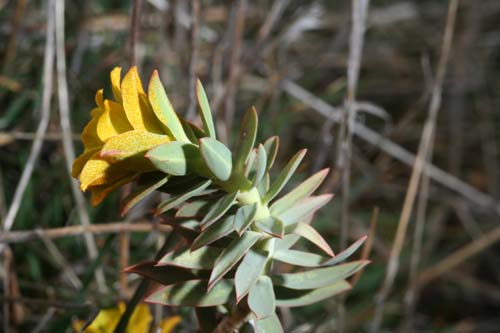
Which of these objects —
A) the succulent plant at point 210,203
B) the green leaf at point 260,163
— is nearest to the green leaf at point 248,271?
the succulent plant at point 210,203

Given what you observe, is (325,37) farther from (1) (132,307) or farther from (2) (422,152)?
(1) (132,307)

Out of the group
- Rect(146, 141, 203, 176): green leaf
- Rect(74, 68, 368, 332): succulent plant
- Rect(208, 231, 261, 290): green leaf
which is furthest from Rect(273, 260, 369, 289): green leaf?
Rect(146, 141, 203, 176): green leaf

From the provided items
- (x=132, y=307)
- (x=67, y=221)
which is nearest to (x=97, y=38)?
(x=67, y=221)

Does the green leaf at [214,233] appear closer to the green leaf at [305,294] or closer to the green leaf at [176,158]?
the green leaf at [176,158]

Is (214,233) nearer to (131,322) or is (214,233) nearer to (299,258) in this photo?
(299,258)

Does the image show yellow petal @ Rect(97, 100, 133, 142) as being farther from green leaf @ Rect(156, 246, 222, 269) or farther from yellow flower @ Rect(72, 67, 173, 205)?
green leaf @ Rect(156, 246, 222, 269)

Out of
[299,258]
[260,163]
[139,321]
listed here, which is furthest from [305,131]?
[260,163]
